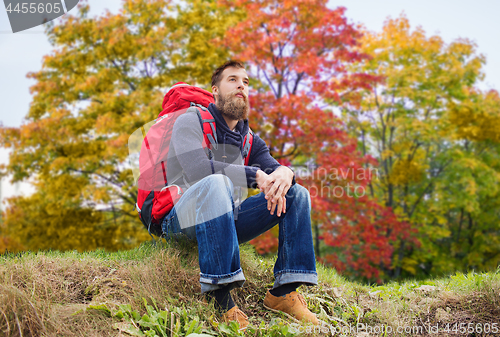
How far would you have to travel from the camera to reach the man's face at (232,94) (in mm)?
2371

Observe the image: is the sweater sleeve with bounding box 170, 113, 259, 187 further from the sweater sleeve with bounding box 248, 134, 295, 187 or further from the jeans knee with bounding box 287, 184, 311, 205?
the sweater sleeve with bounding box 248, 134, 295, 187

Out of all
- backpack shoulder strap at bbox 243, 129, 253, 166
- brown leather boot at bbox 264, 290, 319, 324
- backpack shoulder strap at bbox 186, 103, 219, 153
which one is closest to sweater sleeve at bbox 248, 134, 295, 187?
backpack shoulder strap at bbox 243, 129, 253, 166

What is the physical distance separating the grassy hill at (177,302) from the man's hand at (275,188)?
636mm

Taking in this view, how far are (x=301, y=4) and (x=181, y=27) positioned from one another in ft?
9.51

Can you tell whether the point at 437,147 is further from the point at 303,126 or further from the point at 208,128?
the point at 208,128

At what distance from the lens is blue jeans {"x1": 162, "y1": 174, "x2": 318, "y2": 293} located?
1779mm

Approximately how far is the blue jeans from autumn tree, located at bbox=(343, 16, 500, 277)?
7.82 meters

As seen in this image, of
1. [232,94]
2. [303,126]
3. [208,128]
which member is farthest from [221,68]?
[303,126]

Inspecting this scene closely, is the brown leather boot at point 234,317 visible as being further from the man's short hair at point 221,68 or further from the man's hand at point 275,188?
the man's short hair at point 221,68

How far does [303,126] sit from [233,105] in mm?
4088

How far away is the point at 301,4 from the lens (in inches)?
265

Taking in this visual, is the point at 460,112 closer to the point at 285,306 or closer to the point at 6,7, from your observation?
the point at 285,306

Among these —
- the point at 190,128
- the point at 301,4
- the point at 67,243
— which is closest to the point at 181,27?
the point at 301,4

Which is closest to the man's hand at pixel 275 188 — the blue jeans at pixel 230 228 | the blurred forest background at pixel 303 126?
the blue jeans at pixel 230 228
